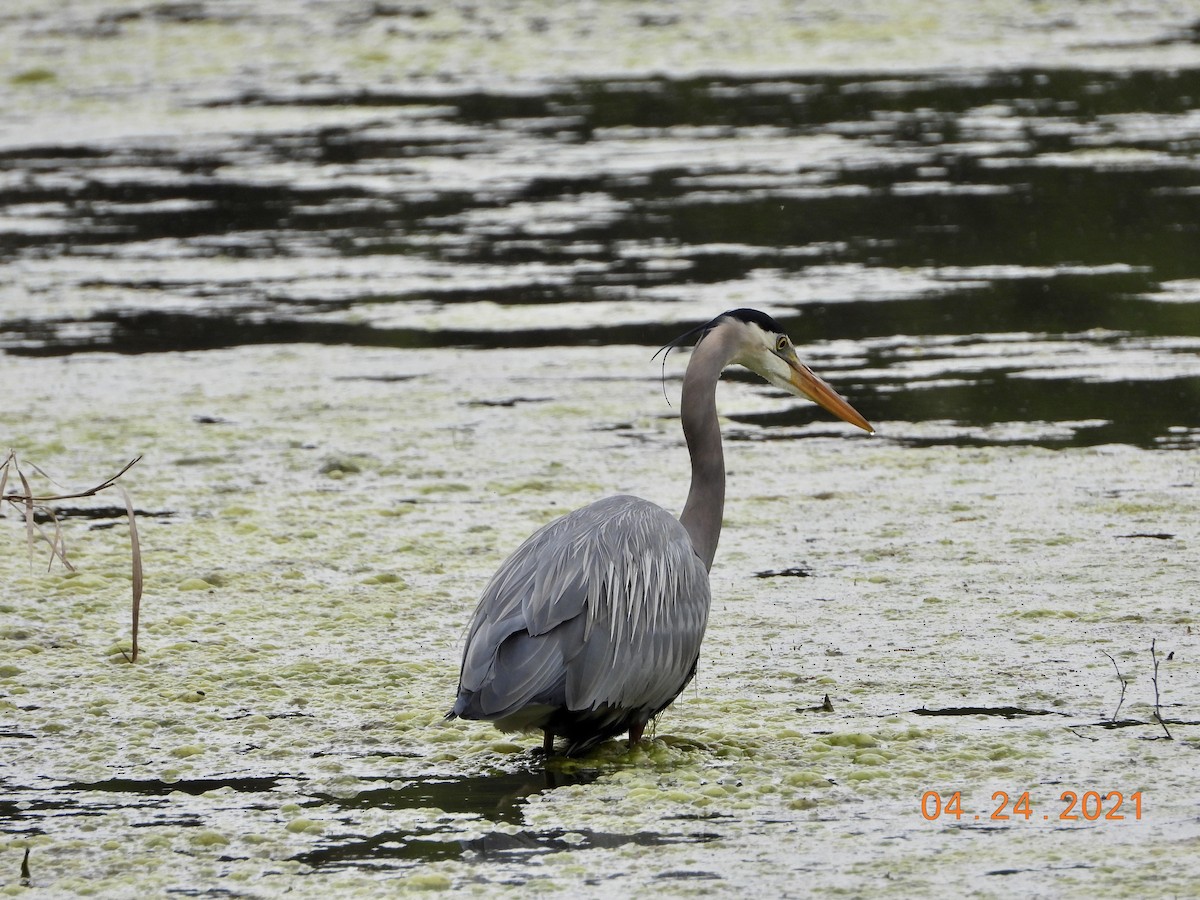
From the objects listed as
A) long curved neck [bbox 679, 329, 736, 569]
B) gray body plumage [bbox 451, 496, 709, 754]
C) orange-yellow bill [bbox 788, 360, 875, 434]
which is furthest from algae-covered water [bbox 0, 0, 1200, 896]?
orange-yellow bill [bbox 788, 360, 875, 434]

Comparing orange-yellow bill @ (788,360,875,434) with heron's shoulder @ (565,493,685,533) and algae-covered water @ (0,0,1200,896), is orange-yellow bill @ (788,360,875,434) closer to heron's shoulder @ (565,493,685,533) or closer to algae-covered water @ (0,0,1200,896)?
algae-covered water @ (0,0,1200,896)

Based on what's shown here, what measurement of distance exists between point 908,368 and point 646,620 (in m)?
4.89

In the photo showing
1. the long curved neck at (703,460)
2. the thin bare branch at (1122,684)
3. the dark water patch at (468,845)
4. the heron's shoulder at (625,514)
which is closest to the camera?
the dark water patch at (468,845)

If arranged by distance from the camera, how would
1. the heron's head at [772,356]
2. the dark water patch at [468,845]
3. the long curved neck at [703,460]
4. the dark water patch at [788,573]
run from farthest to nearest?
the dark water patch at [788,573]
the heron's head at [772,356]
the long curved neck at [703,460]
the dark water patch at [468,845]

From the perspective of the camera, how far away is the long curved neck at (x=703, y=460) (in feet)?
18.6

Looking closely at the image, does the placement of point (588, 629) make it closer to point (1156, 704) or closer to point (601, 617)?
point (601, 617)

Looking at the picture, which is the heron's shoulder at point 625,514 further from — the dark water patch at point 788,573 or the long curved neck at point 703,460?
the dark water patch at point 788,573

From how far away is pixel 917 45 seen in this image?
21.8m

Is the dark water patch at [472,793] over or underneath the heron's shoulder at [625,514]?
underneath

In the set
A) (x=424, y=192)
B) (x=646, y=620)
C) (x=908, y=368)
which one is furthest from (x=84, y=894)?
(x=424, y=192)

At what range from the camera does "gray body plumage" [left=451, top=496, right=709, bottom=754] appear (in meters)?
4.91

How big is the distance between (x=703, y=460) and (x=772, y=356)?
0.56 meters
